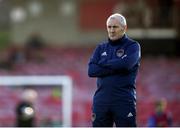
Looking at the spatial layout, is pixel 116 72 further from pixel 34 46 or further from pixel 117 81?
pixel 34 46

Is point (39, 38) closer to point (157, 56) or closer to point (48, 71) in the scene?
point (48, 71)

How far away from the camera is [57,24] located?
20.3 meters

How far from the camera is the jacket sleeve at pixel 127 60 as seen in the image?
19.5 feet

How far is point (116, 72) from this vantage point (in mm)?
5996

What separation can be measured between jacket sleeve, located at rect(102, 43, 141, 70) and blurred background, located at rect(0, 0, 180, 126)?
901 cm

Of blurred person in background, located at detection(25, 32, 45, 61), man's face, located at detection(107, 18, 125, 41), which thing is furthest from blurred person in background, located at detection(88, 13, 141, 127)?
blurred person in background, located at detection(25, 32, 45, 61)

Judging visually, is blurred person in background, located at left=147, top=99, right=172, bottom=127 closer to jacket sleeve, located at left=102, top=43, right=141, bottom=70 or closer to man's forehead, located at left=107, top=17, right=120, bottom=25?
jacket sleeve, located at left=102, top=43, right=141, bottom=70

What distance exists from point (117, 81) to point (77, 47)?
44.4ft

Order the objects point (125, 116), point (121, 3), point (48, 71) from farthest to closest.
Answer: point (121, 3)
point (48, 71)
point (125, 116)

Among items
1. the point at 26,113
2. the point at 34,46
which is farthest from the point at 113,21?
the point at 34,46

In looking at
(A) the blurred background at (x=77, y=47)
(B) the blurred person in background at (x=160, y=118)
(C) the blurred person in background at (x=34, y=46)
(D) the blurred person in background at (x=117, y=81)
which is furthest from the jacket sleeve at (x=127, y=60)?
(C) the blurred person in background at (x=34, y=46)

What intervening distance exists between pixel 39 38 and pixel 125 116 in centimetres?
1396

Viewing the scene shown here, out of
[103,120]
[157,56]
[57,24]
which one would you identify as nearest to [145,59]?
[157,56]

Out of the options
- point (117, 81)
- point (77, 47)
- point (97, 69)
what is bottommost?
point (117, 81)
